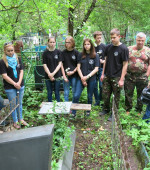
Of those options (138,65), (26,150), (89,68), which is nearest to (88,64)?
(89,68)

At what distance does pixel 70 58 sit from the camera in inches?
173

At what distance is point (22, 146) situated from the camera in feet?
4.68

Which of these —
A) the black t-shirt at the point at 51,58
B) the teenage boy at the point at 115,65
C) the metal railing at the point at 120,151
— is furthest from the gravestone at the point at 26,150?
the black t-shirt at the point at 51,58

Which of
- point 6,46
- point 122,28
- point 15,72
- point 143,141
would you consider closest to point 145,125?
point 143,141

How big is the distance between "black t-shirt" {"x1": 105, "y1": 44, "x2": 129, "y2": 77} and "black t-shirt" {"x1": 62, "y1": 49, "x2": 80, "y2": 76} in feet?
2.61

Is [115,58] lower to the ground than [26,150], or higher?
higher

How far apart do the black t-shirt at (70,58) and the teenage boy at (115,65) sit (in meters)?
0.77

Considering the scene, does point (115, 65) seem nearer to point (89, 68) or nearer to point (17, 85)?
point (89, 68)

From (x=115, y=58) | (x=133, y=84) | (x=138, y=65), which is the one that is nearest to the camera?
(x=115, y=58)

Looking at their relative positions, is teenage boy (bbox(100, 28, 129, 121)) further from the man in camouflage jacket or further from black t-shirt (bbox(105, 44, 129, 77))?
the man in camouflage jacket

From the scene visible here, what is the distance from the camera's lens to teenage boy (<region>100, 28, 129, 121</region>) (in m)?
3.76

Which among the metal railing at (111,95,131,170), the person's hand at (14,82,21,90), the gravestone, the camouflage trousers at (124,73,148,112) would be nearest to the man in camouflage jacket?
the camouflage trousers at (124,73,148,112)

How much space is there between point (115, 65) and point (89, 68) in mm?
610

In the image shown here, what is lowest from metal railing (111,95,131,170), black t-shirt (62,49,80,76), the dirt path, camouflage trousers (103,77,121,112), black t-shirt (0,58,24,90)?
the dirt path
